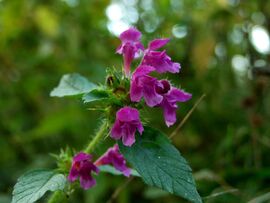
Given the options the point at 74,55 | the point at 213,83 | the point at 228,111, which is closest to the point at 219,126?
the point at 228,111

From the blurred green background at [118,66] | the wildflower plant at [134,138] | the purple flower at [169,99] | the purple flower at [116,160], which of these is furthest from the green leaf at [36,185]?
the blurred green background at [118,66]

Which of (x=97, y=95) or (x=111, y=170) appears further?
(x=111, y=170)

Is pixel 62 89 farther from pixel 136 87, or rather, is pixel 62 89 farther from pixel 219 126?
pixel 219 126

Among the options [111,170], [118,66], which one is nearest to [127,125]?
[111,170]

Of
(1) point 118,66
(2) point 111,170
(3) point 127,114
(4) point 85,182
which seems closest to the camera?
(3) point 127,114

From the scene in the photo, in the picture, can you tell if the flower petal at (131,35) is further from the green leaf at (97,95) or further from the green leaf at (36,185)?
the green leaf at (36,185)

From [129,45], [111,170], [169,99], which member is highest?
[129,45]

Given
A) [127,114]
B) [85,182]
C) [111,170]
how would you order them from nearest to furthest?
[127,114], [85,182], [111,170]

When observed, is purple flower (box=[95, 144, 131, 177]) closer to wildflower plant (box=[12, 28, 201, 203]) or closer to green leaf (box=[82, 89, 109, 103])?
wildflower plant (box=[12, 28, 201, 203])

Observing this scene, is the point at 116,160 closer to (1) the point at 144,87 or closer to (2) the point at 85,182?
(2) the point at 85,182
